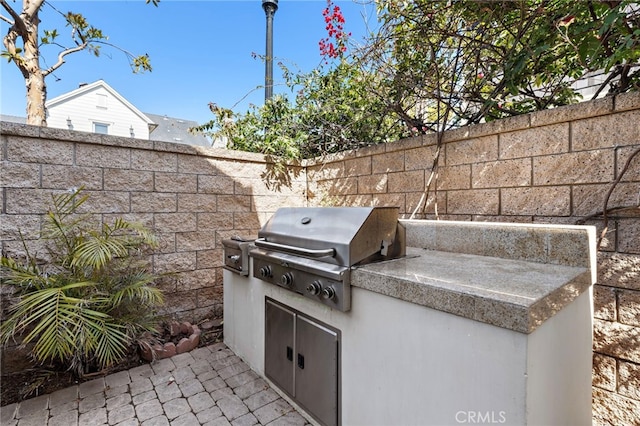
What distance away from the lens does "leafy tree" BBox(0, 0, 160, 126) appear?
14.4 feet

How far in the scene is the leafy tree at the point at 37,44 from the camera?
4.38 metres

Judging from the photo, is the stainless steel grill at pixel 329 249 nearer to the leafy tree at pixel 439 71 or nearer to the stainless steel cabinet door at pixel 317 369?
the stainless steel cabinet door at pixel 317 369

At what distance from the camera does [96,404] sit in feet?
8.32

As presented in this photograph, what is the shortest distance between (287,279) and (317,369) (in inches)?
27.5

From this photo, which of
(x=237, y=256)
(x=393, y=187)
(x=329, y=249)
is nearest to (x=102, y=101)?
(x=237, y=256)

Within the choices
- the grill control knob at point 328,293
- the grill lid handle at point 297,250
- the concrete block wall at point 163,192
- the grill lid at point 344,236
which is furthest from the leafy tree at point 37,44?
the grill control knob at point 328,293

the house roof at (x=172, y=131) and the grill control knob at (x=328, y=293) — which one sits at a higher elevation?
the house roof at (x=172, y=131)

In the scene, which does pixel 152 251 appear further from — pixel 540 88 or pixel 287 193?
pixel 540 88

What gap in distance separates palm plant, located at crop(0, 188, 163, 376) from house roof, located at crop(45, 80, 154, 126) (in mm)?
12892

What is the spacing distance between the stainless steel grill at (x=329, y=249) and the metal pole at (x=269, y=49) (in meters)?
3.39

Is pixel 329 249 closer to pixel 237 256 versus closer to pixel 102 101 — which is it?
pixel 237 256

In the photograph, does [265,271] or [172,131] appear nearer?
[265,271]

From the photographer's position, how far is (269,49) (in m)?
5.04

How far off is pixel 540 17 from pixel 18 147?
206 inches
